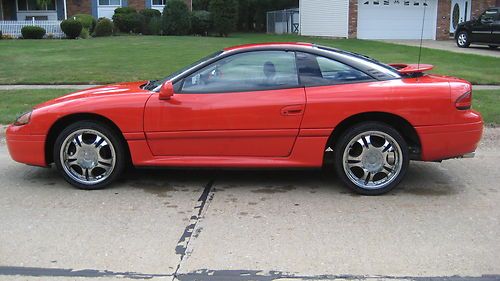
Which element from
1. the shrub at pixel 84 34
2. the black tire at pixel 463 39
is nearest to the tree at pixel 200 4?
the shrub at pixel 84 34

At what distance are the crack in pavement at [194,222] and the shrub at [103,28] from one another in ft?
86.2

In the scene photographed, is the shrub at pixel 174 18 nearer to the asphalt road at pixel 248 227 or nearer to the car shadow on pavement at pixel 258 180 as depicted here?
the car shadow on pavement at pixel 258 180

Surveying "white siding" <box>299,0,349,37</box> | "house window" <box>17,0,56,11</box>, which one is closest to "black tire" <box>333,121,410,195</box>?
"white siding" <box>299,0,349,37</box>

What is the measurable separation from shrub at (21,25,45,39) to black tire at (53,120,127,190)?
81.4 ft

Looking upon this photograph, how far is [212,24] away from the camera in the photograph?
33.6 metres

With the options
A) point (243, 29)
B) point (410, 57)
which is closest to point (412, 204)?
point (410, 57)

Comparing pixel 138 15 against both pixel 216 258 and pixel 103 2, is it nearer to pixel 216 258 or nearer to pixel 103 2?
pixel 103 2

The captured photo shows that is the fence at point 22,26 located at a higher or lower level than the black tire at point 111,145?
higher

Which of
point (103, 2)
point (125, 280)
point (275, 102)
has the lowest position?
point (125, 280)

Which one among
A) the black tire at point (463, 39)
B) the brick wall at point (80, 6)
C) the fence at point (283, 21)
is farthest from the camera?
the fence at point (283, 21)

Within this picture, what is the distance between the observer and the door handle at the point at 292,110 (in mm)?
5105

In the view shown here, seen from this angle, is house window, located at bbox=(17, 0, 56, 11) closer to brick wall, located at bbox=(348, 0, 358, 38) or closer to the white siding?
the white siding

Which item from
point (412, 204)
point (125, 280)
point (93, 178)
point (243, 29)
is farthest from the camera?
point (243, 29)

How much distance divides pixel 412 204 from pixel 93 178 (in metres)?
3.08
